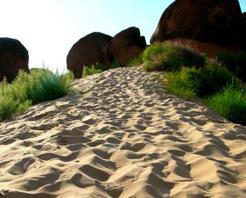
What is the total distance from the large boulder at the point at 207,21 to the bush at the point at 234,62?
3510mm

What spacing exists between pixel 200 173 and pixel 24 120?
3996 millimetres

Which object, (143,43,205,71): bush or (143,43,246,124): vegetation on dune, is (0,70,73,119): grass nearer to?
(143,43,246,124): vegetation on dune

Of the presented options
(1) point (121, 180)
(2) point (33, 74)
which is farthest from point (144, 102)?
(1) point (121, 180)

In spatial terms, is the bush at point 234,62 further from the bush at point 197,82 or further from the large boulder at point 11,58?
the large boulder at point 11,58

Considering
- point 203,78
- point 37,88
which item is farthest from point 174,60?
point 37,88

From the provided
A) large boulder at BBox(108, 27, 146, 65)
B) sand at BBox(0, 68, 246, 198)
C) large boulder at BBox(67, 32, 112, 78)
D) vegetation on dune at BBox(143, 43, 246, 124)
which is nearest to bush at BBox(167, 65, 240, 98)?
vegetation on dune at BBox(143, 43, 246, 124)

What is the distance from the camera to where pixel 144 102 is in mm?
8820

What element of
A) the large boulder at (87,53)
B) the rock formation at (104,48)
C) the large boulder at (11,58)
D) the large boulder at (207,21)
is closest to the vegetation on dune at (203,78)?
the large boulder at (207,21)

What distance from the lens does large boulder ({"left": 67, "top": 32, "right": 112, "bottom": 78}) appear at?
82.9 ft

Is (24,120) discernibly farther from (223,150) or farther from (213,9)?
(213,9)

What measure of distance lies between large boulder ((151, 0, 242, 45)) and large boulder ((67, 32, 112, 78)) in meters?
4.58

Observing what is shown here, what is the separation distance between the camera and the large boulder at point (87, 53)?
25281 millimetres

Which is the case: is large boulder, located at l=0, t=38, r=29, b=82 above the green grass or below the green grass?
below

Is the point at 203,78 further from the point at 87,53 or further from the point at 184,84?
the point at 87,53
